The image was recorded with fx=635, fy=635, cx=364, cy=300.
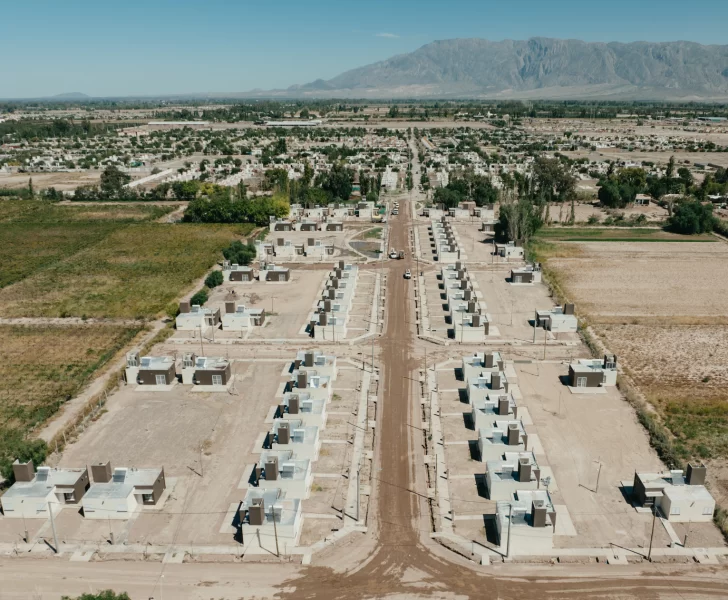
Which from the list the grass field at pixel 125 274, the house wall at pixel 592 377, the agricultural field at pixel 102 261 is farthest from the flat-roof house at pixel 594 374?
the grass field at pixel 125 274

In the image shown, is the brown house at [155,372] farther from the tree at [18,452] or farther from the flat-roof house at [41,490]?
the flat-roof house at [41,490]

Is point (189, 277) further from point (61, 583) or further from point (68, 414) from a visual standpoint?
point (61, 583)


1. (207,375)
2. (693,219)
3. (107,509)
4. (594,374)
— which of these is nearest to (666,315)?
(594,374)

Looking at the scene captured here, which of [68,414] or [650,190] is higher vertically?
[650,190]

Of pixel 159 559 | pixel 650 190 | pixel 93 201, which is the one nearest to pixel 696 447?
pixel 159 559

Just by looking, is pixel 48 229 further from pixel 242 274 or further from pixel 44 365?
pixel 44 365

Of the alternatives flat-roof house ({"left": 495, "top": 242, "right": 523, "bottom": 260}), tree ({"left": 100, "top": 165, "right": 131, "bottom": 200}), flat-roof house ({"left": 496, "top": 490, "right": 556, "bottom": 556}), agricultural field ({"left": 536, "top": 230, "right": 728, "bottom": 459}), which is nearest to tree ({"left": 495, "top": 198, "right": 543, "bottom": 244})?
agricultural field ({"left": 536, "top": 230, "right": 728, "bottom": 459})

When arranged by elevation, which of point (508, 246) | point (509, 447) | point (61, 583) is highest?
point (508, 246)
